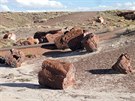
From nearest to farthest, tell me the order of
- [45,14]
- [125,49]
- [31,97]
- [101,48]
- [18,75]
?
[31,97]
[18,75]
[125,49]
[101,48]
[45,14]

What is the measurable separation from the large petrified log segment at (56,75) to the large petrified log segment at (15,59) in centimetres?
803

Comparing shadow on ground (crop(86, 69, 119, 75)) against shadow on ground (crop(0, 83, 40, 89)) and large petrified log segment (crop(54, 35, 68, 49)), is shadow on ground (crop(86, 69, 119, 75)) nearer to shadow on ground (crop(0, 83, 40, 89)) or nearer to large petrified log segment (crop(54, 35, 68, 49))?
shadow on ground (crop(0, 83, 40, 89))

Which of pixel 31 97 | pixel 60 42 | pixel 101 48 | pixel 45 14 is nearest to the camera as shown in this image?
pixel 31 97

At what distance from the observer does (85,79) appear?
1072 inches

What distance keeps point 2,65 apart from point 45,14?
97.8 metres

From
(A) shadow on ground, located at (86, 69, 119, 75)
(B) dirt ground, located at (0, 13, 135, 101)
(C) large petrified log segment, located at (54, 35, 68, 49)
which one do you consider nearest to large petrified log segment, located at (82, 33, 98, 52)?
(B) dirt ground, located at (0, 13, 135, 101)

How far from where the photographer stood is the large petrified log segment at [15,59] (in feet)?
109

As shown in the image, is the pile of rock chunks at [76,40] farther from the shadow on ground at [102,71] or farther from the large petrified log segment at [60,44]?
the shadow on ground at [102,71]

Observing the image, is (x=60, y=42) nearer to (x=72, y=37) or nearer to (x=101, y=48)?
(x=72, y=37)

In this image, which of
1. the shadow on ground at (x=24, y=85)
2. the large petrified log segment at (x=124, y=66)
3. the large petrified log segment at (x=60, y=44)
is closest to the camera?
the shadow on ground at (x=24, y=85)

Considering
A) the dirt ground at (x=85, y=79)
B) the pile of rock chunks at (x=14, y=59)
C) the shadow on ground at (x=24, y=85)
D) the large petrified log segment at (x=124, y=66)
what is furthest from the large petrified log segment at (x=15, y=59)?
the large petrified log segment at (x=124, y=66)

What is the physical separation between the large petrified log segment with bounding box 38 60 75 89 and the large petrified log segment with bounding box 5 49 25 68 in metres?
8.03

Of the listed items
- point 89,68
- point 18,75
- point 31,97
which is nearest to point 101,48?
point 89,68

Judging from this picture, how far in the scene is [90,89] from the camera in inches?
982
